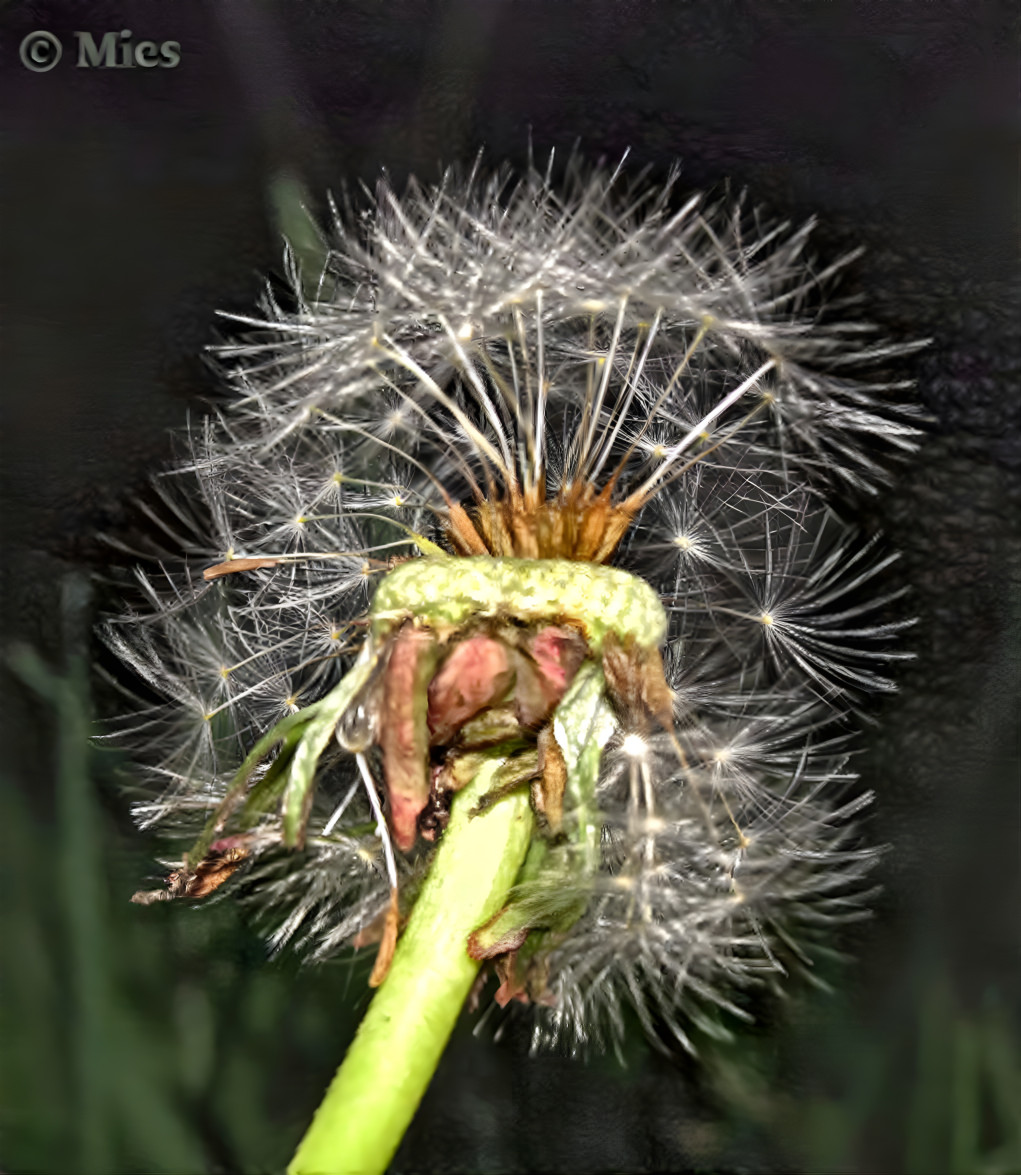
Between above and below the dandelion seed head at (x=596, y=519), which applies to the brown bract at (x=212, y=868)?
below

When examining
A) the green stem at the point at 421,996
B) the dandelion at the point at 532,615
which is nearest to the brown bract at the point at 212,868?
the dandelion at the point at 532,615

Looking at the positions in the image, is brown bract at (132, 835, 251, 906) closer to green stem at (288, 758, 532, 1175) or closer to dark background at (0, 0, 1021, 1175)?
green stem at (288, 758, 532, 1175)

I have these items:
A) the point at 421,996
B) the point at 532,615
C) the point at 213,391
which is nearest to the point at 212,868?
the point at 421,996

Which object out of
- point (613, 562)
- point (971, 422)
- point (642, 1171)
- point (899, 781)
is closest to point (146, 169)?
point (613, 562)

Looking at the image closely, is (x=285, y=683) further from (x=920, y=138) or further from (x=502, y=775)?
(x=920, y=138)

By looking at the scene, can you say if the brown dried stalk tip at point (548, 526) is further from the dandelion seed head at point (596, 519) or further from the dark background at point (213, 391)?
the dark background at point (213, 391)

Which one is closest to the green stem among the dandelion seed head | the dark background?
the dandelion seed head
